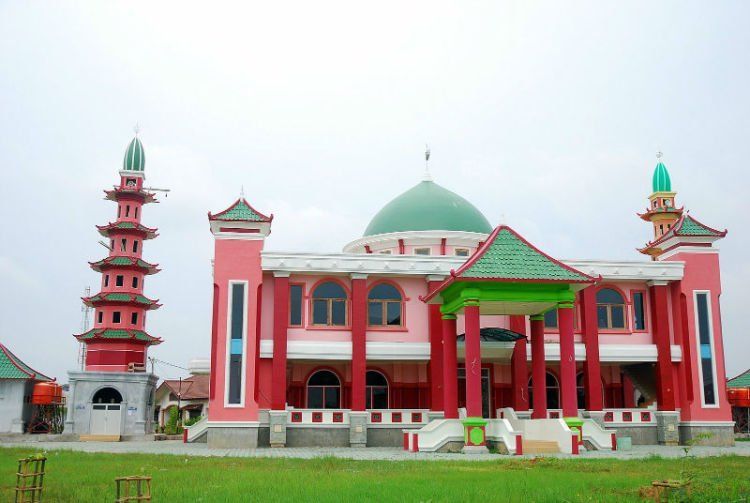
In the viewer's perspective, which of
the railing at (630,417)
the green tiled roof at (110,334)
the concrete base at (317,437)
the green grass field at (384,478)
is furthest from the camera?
the green tiled roof at (110,334)

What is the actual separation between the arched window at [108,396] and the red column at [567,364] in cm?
1961

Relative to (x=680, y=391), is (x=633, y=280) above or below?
above

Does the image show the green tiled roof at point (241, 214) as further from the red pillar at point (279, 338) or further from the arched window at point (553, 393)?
the arched window at point (553, 393)

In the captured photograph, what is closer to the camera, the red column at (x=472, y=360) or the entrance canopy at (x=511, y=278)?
the red column at (x=472, y=360)

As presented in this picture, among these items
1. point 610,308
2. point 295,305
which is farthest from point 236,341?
point 610,308

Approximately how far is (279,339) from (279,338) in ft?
0.11

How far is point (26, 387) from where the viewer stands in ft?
115

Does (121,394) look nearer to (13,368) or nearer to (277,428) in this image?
(13,368)

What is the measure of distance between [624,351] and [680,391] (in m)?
2.44

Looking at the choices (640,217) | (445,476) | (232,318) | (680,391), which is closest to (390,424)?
(232,318)

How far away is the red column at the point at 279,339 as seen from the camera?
25766mm

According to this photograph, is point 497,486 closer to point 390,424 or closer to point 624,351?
point 390,424

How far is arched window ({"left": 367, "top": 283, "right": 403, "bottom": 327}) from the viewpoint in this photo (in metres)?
27.7

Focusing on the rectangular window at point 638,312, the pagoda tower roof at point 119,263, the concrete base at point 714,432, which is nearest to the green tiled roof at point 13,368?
the pagoda tower roof at point 119,263
